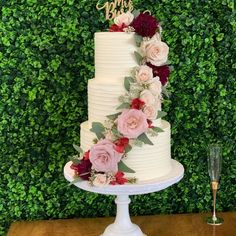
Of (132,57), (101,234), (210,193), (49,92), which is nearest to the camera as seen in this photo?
(132,57)

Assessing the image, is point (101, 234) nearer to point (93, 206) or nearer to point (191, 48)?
point (93, 206)

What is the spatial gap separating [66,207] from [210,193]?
627mm

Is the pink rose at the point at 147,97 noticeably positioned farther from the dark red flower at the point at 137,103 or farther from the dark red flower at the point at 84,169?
the dark red flower at the point at 84,169

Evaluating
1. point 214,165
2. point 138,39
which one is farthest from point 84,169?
point 214,165

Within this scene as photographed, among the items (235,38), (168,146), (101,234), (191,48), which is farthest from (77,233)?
(235,38)

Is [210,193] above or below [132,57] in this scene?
below

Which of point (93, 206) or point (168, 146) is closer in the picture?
point (168, 146)

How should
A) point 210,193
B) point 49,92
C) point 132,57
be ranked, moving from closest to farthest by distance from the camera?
1. point 132,57
2. point 49,92
3. point 210,193

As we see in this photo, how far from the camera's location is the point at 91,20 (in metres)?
1.93

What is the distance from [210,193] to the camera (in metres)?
2.09

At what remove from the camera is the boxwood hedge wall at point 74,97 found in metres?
1.93

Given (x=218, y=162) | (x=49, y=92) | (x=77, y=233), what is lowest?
(x=77, y=233)

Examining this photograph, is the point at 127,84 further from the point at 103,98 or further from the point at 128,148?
the point at 128,148

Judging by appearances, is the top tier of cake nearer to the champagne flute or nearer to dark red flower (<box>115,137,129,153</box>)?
dark red flower (<box>115,137,129,153</box>)
